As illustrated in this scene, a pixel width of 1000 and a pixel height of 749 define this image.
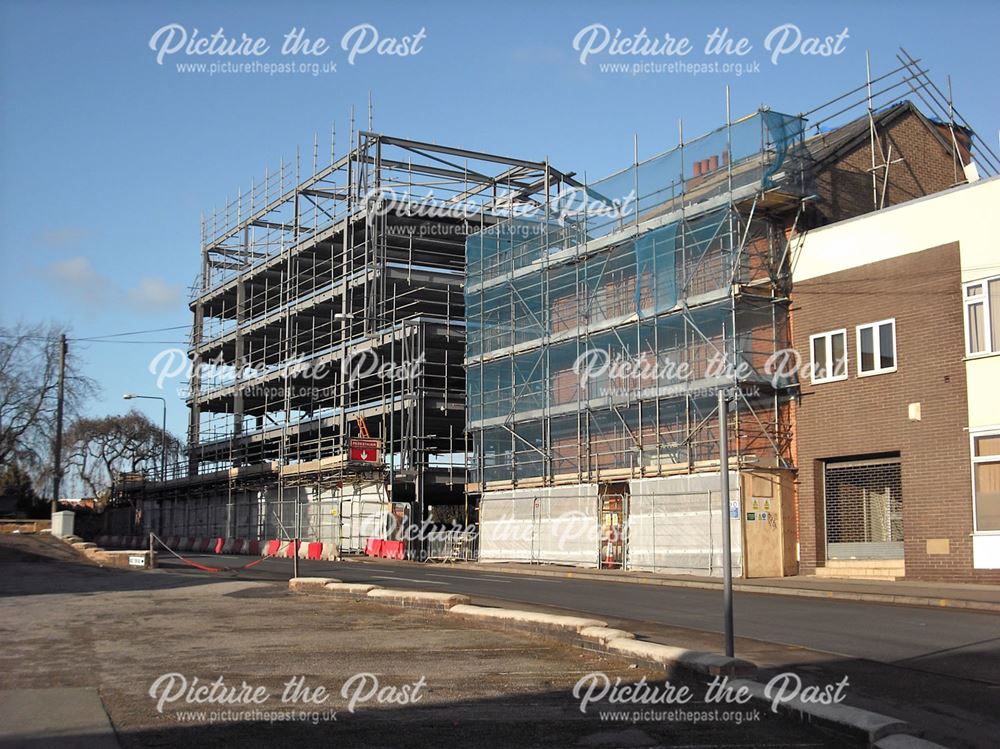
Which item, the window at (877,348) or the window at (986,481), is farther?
the window at (877,348)

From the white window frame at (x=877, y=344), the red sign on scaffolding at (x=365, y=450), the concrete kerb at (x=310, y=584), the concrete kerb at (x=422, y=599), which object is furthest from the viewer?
the red sign on scaffolding at (x=365, y=450)

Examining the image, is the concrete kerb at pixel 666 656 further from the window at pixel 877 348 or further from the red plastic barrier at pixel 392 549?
the red plastic barrier at pixel 392 549

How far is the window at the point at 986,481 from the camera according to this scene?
22469 mm

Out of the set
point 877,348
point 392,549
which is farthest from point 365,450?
point 877,348

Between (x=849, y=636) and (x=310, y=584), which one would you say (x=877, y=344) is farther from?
(x=310, y=584)

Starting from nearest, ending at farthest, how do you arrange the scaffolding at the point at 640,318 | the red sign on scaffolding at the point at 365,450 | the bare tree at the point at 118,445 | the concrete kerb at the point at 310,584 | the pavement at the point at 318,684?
1. the pavement at the point at 318,684
2. the concrete kerb at the point at 310,584
3. the scaffolding at the point at 640,318
4. the red sign on scaffolding at the point at 365,450
5. the bare tree at the point at 118,445

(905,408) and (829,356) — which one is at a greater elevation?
(829,356)

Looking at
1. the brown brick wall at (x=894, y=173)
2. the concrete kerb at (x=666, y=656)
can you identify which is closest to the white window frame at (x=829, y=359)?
the brown brick wall at (x=894, y=173)

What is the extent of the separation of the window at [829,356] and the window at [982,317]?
11.4 feet

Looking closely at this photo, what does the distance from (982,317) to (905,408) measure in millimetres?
2749

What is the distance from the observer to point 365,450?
43.0m

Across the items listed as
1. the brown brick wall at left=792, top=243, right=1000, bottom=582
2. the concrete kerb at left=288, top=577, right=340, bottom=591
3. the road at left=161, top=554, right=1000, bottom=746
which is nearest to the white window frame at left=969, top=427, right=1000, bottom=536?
the brown brick wall at left=792, top=243, right=1000, bottom=582

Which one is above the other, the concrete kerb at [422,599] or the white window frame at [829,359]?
the white window frame at [829,359]

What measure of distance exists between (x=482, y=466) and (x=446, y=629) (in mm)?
24617
